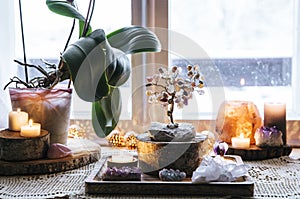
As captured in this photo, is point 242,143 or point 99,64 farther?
point 242,143

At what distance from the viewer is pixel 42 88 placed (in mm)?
1339

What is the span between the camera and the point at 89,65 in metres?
1.16

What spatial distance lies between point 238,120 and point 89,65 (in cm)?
53

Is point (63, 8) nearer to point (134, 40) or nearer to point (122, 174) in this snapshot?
point (134, 40)

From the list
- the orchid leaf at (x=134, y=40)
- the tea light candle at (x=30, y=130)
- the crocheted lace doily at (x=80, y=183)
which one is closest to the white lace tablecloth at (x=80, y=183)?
the crocheted lace doily at (x=80, y=183)

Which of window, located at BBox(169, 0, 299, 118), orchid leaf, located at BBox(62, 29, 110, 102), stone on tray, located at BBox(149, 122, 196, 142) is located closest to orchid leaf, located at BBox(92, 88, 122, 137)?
orchid leaf, located at BBox(62, 29, 110, 102)

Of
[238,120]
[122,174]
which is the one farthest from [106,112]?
[238,120]

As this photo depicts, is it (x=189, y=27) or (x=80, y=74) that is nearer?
(x=80, y=74)

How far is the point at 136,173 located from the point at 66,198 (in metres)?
0.17

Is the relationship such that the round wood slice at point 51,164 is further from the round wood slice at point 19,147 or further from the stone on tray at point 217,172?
the stone on tray at point 217,172

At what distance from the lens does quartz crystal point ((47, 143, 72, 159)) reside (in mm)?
1266

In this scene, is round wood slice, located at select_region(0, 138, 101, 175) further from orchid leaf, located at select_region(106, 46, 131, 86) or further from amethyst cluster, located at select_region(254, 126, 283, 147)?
amethyst cluster, located at select_region(254, 126, 283, 147)

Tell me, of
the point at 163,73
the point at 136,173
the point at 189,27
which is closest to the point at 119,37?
the point at 163,73

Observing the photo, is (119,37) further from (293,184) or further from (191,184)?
(293,184)
